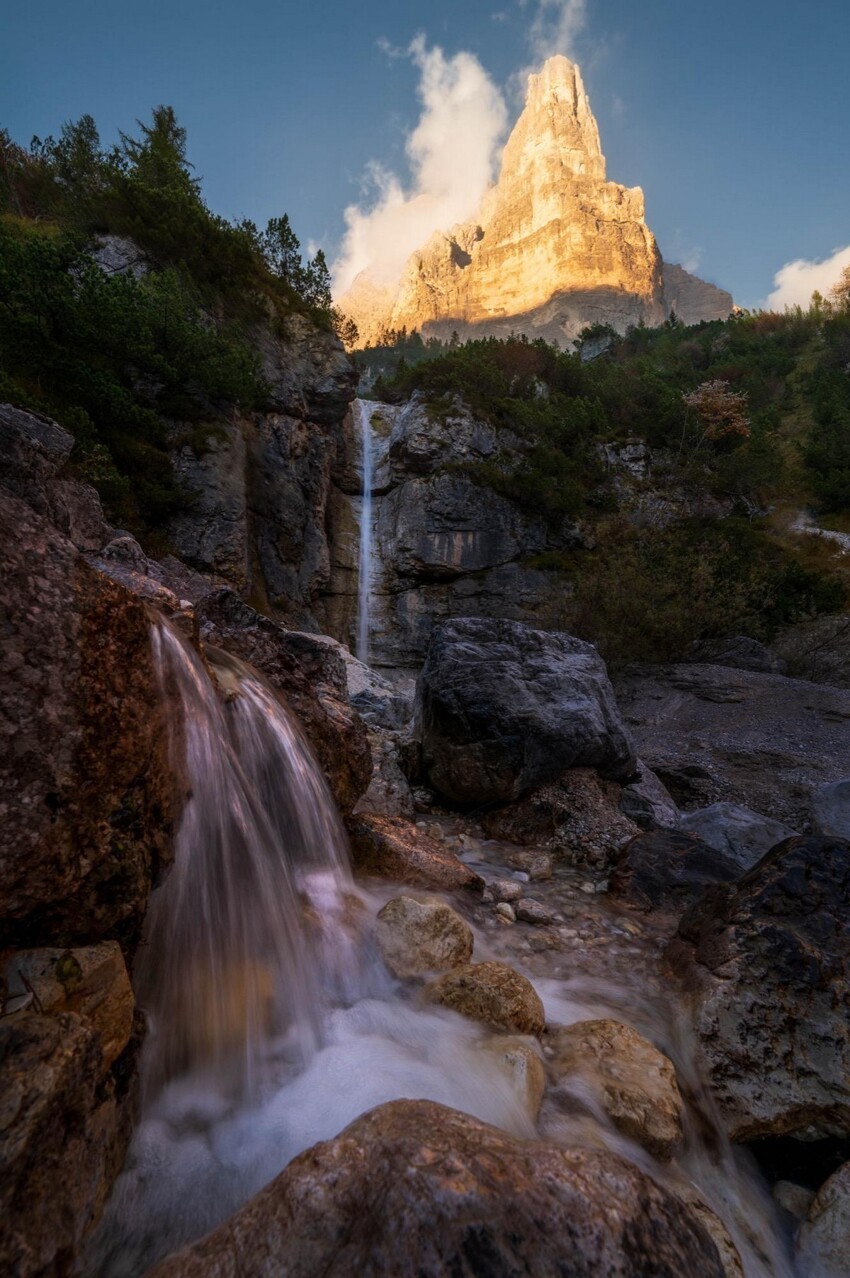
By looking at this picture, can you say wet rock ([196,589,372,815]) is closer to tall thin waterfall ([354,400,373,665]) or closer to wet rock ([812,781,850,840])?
wet rock ([812,781,850,840])

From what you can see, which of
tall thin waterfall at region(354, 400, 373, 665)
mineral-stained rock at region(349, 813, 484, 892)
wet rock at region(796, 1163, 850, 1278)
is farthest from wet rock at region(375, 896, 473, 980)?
tall thin waterfall at region(354, 400, 373, 665)

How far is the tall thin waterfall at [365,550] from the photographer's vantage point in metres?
21.6

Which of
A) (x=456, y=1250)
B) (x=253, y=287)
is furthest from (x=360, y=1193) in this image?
(x=253, y=287)

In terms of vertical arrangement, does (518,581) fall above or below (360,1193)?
above

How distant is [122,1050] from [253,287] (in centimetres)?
2537

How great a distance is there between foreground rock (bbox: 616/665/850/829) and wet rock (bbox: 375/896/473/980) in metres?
5.99

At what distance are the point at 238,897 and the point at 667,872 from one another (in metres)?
4.08

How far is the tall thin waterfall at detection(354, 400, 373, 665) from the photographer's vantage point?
21.6 m

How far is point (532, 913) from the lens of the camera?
4.52 meters

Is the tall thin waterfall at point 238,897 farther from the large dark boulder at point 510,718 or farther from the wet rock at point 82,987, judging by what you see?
the large dark boulder at point 510,718

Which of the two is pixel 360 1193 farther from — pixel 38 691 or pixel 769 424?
pixel 769 424

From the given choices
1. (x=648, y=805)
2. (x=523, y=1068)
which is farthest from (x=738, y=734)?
(x=523, y=1068)

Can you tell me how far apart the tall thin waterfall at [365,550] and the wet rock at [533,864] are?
15.8m

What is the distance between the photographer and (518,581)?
22281mm
